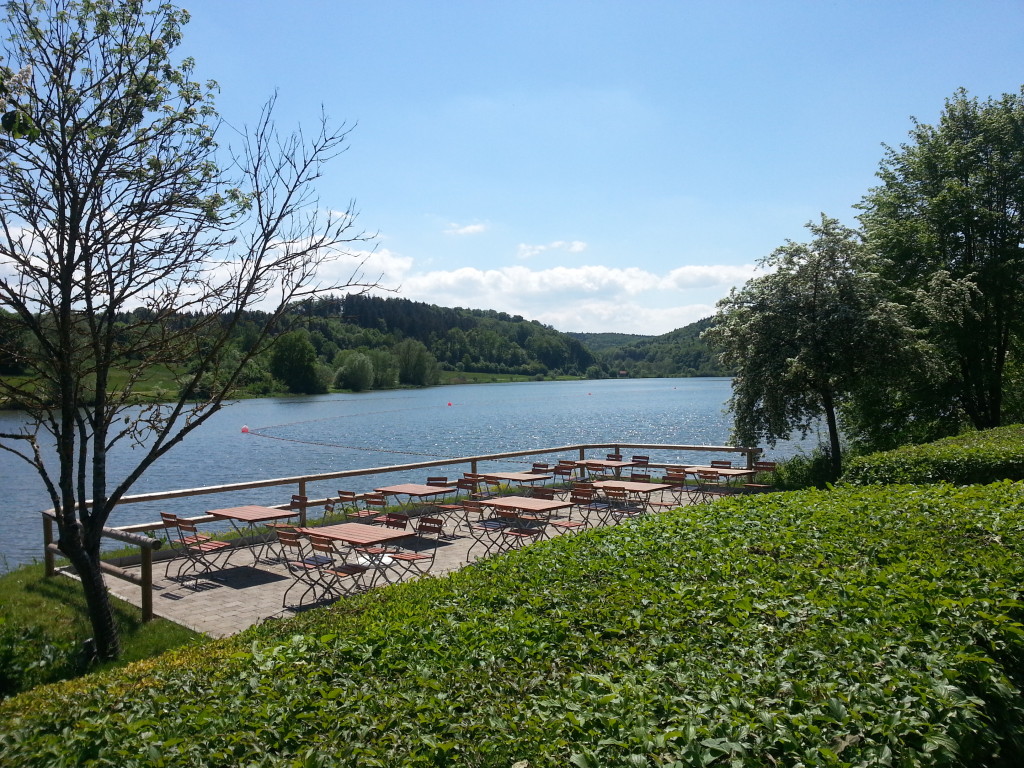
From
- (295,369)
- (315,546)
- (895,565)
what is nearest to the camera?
(895,565)

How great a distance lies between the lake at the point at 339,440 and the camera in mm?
21500

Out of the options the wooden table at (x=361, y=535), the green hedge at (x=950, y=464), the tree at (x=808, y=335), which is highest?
the tree at (x=808, y=335)

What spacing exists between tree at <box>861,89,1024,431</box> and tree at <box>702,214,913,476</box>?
7.08ft

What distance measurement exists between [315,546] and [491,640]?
5.15 meters

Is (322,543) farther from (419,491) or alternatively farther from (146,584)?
(419,491)

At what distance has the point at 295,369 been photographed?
65.4 meters

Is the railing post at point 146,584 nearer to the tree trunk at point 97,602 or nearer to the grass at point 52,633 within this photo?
the grass at point 52,633

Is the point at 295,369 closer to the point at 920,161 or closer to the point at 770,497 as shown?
the point at 920,161

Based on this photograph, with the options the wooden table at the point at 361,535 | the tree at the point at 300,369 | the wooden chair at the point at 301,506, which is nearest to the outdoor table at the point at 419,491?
the wooden chair at the point at 301,506

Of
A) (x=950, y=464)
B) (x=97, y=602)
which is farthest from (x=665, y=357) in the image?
(x=97, y=602)

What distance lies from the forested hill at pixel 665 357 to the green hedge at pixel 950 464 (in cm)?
11737

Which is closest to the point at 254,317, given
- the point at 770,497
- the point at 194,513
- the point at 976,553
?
the point at 770,497

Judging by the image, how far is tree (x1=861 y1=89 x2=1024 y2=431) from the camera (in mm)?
16750

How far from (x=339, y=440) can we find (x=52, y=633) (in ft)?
109
